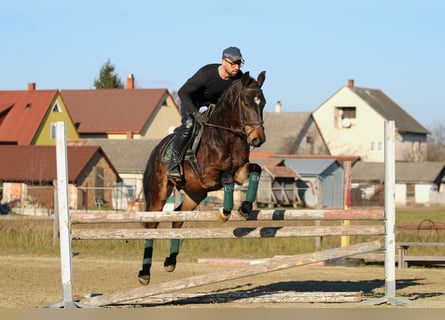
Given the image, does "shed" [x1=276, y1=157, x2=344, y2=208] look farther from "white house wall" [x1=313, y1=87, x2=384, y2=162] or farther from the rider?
the rider

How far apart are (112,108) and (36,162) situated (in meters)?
22.7

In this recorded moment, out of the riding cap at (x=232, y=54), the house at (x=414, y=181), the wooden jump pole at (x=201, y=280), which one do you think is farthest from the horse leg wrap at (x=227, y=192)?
the house at (x=414, y=181)

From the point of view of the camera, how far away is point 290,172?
55.2 meters

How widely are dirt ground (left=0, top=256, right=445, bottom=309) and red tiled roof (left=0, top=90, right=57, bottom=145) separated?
145 feet

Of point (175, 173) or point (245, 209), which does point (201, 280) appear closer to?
point (245, 209)

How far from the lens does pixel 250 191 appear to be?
899 cm

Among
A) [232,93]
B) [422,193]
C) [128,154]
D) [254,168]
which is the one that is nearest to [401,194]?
[422,193]

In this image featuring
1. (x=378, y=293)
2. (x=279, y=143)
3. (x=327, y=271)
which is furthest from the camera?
(x=279, y=143)

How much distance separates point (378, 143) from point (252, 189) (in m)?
71.1

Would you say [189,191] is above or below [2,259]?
above

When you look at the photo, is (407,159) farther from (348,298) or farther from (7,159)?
(348,298)

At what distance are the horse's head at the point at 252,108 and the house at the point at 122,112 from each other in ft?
194

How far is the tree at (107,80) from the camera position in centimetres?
9269

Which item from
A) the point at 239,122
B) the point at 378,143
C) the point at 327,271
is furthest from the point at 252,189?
the point at 378,143
